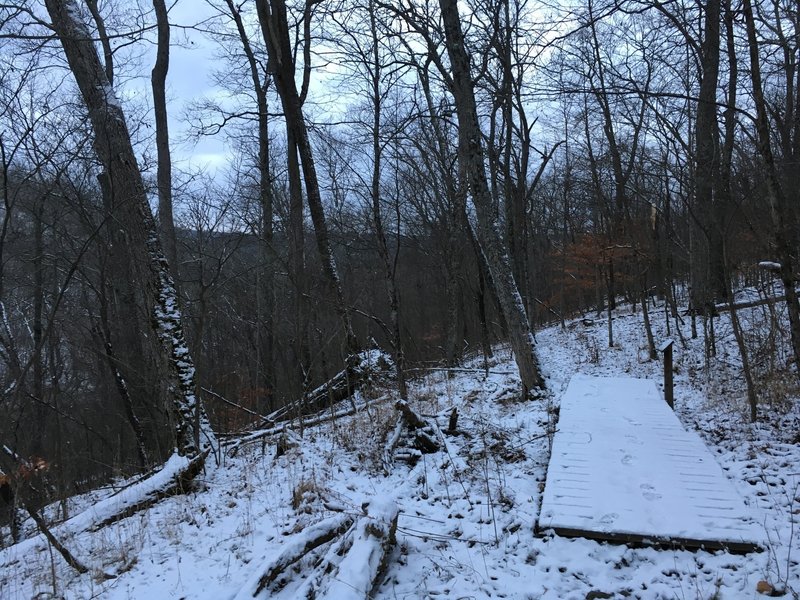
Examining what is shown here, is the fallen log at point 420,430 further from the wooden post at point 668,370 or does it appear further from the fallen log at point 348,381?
the wooden post at point 668,370

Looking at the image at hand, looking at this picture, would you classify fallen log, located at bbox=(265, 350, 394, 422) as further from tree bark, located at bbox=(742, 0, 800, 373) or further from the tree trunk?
tree bark, located at bbox=(742, 0, 800, 373)

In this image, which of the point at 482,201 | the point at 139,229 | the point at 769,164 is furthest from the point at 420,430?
the point at 769,164

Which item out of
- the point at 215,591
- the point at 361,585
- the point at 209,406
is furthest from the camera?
the point at 209,406

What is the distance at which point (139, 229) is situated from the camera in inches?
225

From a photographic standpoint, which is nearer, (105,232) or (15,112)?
(15,112)

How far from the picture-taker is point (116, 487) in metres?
6.80

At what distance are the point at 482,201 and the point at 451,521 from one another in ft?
15.4

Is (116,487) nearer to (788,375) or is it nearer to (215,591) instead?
(215,591)

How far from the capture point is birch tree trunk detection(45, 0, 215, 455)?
5.65 metres

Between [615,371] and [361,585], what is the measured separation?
319 inches

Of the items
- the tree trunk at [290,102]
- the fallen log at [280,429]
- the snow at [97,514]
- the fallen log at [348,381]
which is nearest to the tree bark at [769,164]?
the fallen log at [280,429]

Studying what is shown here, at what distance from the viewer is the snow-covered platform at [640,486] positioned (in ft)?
11.1

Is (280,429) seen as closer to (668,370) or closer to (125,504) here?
(125,504)

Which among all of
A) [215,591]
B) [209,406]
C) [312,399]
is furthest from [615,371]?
[215,591]
